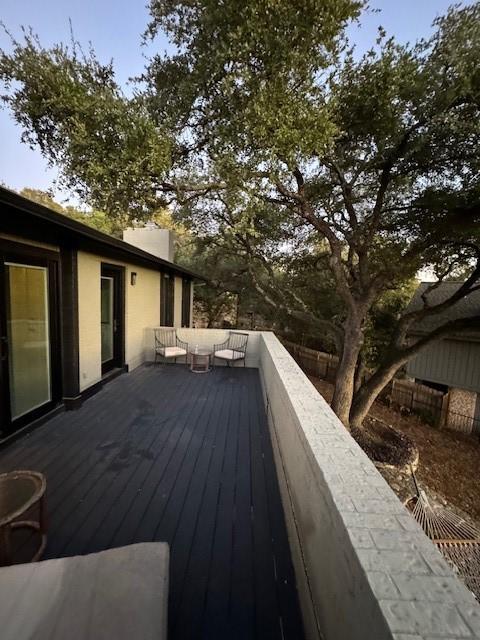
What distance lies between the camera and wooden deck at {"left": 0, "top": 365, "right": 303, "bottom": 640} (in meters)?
1.70

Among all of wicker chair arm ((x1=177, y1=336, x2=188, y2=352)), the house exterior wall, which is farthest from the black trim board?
the house exterior wall

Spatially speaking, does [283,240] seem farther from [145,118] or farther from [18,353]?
[18,353]

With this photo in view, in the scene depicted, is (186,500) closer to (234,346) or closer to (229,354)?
(229,354)

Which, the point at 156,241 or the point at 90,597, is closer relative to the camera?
the point at 90,597

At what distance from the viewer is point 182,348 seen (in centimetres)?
702

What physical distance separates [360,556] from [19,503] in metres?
1.91

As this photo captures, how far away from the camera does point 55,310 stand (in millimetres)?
3996

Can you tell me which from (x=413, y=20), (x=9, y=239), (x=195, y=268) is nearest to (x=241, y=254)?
(x=195, y=268)

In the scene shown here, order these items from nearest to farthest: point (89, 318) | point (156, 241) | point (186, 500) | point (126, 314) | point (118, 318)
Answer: point (186, 500), point (89, 318), point (118, 318), point (126, 314), point (156, 241)

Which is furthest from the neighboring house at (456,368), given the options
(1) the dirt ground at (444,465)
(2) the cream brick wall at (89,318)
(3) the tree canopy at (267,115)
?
(2) the cream brick wall at (89,318)

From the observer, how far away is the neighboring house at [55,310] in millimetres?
3170

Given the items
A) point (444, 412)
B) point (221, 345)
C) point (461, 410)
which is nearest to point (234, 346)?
point (221, 345)

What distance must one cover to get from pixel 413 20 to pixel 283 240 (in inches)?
234

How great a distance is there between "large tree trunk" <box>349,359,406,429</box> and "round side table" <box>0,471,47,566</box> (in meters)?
7.94
